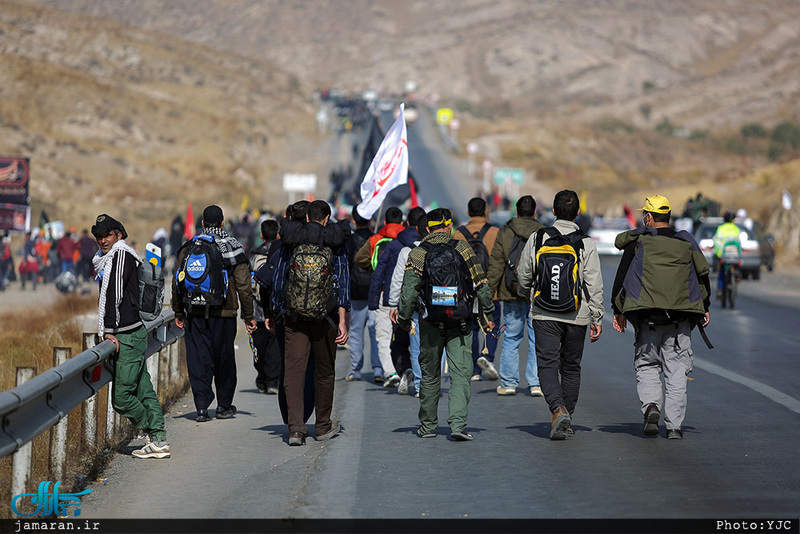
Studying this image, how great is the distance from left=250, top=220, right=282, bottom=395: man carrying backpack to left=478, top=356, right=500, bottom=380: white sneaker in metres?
2.32

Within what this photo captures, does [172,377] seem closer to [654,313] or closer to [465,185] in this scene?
[654,313]

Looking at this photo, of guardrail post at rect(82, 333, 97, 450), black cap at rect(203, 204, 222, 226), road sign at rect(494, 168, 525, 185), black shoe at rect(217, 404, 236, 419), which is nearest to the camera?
guardrail post at rect(82, 333, 97, 450)

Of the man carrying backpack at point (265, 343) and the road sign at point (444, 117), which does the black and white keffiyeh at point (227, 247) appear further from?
the road sign at point (444, 117)

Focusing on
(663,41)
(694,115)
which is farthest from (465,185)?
(663,41)

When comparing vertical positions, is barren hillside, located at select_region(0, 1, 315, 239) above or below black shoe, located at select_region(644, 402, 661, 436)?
above

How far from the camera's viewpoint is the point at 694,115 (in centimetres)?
13550

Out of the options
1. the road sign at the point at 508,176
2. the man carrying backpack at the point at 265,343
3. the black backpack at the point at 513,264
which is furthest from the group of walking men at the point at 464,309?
the road sign at the point at 508,176

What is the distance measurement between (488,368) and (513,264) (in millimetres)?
2131

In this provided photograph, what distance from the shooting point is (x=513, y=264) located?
1222cm

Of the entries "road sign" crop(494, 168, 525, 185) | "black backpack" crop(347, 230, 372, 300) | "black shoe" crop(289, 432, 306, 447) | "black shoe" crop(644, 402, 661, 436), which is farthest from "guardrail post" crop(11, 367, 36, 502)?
"road sign" crop(494, 168, 525, 185)

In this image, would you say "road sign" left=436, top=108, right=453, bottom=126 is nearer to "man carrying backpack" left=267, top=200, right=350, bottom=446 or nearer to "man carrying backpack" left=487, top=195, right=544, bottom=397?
"man carrying backpack" left=487, top=195, right=544, bottom=397

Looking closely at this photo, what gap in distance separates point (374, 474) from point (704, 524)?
8.06ft

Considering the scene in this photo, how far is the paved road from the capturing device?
23.6 feet

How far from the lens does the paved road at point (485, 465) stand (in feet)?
23.6
